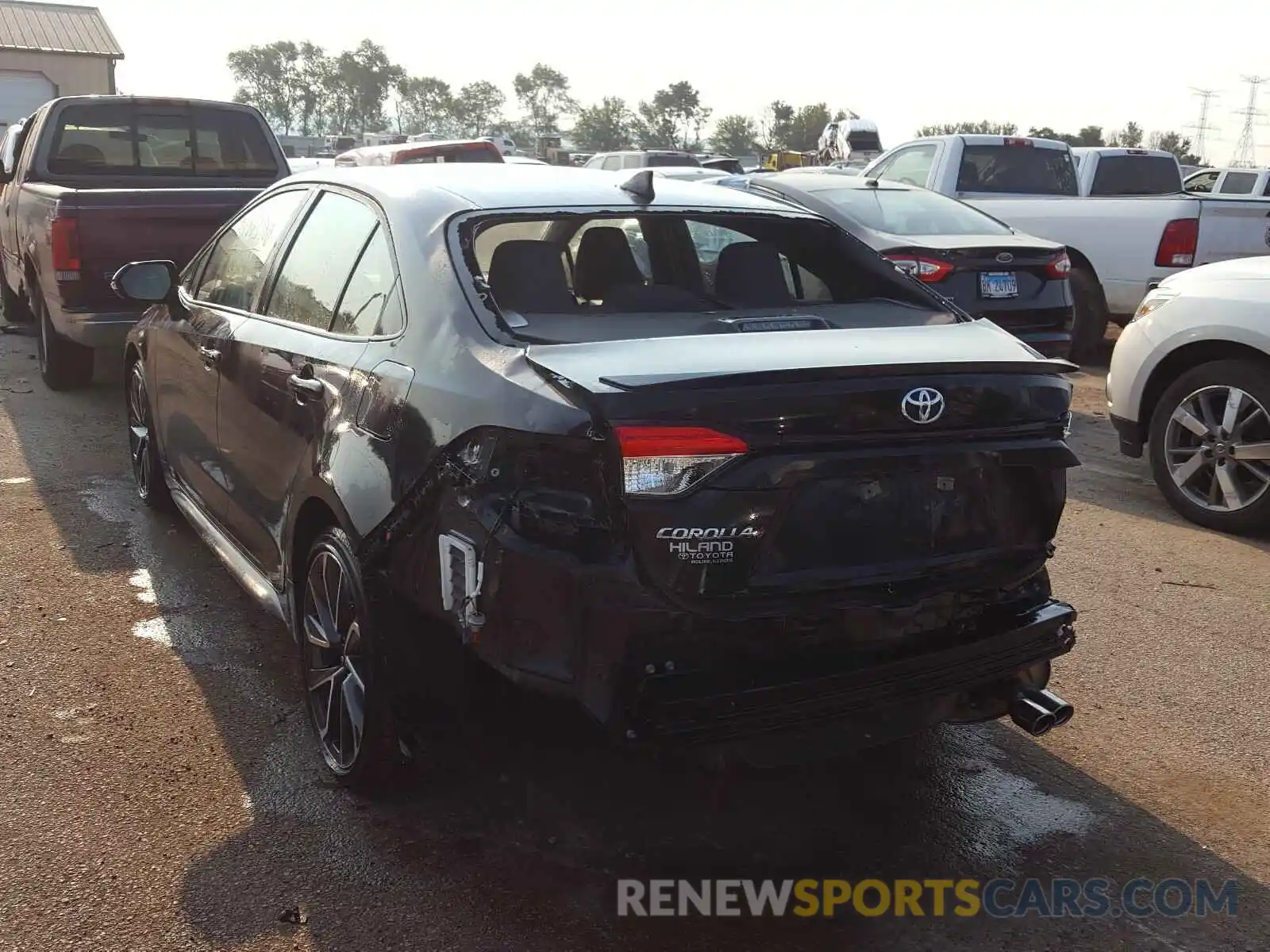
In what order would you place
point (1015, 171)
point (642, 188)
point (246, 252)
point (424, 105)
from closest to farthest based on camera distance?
point (642, 188)
point (246, 252)
point (1015, 171)
point (424, 105)

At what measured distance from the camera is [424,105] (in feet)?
493

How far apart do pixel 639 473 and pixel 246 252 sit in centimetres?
261

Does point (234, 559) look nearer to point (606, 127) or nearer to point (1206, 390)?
point (1206, 390)

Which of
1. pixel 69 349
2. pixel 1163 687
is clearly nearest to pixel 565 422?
pixel 1163 687

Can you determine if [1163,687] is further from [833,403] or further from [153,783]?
[153,783]

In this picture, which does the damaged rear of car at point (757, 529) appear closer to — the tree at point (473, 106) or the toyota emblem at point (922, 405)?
the toyota emblem at point (922, 405)

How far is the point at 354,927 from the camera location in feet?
9.39

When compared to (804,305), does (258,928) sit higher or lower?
lower

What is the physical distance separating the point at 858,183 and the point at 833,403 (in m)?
7.41

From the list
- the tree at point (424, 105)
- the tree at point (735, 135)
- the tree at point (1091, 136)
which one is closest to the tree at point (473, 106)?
the tree at point (424, 105)

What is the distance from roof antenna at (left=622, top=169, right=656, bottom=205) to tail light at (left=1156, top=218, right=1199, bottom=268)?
7.62 metres

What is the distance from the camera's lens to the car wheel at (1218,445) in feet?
19.5

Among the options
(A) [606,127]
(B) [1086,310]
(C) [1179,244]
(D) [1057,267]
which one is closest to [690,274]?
(D) [1057,267]

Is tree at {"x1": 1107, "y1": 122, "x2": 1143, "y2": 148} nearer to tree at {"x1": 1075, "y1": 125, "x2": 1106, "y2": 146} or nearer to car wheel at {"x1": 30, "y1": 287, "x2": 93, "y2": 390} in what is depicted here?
tree at {"x1": 1075, "y1": 125, "x2": 1106, "y2": 146}
